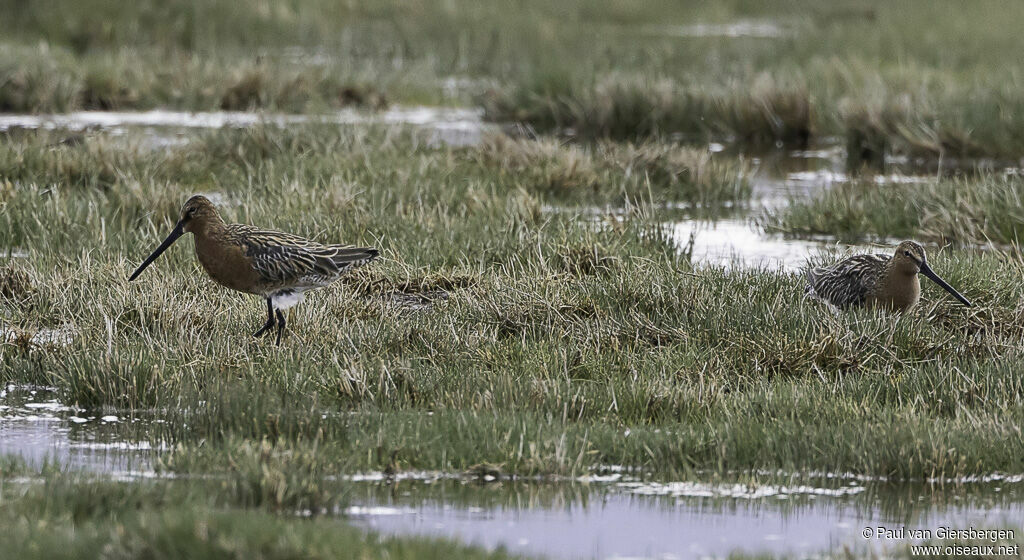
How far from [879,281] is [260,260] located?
148 inches

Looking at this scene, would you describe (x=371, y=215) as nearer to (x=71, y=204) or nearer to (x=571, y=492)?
(x=71, y=204)

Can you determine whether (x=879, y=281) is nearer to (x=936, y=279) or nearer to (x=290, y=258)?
(x=936, y=279)

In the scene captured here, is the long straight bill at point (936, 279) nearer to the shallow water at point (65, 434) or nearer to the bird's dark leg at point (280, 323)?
the bird's dark leg at point (280, 323)

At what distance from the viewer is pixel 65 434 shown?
679 centimetres

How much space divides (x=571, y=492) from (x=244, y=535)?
5.45ft

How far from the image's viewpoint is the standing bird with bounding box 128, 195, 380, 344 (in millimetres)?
8250

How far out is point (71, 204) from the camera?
11.6 metres

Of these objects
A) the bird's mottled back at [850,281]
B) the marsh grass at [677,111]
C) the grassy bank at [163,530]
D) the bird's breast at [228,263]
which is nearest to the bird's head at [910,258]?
the bird's mottled back at [850,281]

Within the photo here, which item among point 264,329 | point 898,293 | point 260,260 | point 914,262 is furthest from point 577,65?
point 264,329

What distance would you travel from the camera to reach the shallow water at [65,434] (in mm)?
6266

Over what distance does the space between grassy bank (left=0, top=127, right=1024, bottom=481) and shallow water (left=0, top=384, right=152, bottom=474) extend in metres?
0.11

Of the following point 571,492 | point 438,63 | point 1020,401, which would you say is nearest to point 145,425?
point 571,492

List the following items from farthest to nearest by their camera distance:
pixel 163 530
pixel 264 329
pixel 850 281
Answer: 1. pixel 850 281
2. pixel 264 329
3. pixel 163 530

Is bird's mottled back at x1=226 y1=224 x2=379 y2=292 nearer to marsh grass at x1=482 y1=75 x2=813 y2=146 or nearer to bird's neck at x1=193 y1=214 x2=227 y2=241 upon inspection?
bird's neck at x1=193 y1=214 x2=227 y2=241
